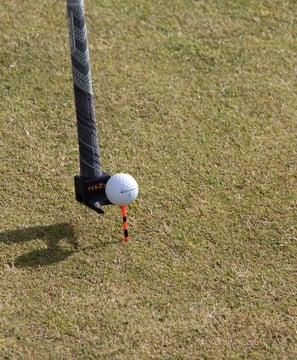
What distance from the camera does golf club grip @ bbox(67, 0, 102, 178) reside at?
7.33m

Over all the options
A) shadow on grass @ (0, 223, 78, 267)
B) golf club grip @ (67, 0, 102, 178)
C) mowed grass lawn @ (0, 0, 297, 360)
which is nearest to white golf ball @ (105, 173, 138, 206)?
golf club grip @ (67, 0, 102, 178)

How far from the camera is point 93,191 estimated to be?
784 centimetres

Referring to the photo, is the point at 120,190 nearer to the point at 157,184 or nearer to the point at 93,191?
the point at 93,191

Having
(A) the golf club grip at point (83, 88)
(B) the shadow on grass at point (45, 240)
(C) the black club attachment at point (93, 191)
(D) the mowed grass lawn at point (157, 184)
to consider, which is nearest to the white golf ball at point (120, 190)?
(C) the black club attachment at point (93, 191)

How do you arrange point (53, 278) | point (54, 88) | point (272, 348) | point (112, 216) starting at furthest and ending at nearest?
point (54, 88) < point (112, 216) < point (53, 278) < point (272, 348)

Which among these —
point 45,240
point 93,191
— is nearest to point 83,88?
point 93,191

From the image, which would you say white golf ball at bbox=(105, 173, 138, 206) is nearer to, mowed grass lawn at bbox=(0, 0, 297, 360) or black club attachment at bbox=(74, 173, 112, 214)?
black club attachment at bbox=(74, 173, 112, 214)

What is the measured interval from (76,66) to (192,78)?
3.03 m

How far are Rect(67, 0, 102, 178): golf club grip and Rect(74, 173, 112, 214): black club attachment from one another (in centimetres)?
6

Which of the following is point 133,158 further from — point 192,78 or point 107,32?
point 107,32

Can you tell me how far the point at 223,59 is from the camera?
34.9 ft

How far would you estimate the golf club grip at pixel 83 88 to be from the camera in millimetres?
7332

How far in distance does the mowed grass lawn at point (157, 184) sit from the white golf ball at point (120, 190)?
0.57m

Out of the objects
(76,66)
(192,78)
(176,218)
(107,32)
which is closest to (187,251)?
(176,218)
